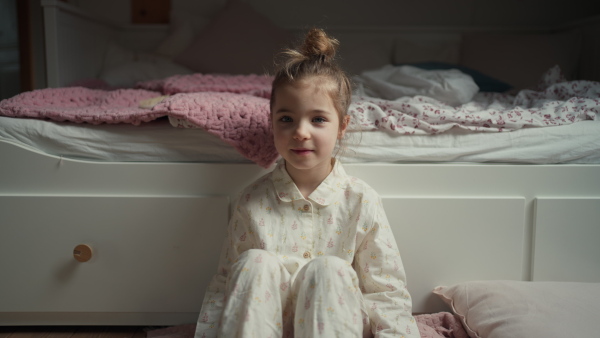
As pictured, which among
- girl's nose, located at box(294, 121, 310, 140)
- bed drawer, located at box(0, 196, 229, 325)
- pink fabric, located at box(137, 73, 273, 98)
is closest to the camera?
girl's nose, located at box(294, 121, 310, 140)

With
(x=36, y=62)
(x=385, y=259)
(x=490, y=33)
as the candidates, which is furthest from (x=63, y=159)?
(x=490, y=33)

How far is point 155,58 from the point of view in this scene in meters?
2.21

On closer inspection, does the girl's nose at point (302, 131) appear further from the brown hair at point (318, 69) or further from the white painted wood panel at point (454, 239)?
the white painted wood panel at point (454, 239)

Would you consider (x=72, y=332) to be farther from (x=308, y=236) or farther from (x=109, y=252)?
(x=308, y=236)

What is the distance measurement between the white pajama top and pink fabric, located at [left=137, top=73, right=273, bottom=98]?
0.48 meters

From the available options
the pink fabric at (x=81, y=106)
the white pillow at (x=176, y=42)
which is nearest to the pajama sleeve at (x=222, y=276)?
the pink fabric at (x=81, y=106)

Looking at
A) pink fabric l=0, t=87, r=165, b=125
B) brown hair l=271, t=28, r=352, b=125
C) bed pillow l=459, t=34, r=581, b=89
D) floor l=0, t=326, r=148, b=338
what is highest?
bed pillow l=459, t=34, r=581, b=89

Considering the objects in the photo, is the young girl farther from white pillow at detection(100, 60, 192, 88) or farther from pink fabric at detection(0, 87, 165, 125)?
white pillow at detection(100, 60, 192, 88)

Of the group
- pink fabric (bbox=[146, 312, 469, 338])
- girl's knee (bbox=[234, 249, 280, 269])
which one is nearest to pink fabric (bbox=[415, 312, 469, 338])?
pink fabric (bbox=[146, 312, 469, 338])

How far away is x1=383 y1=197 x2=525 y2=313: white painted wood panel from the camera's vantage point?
4.04ft

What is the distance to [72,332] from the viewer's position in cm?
125

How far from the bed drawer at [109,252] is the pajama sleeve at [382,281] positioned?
14.2 inches

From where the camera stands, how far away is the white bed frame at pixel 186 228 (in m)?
1.21

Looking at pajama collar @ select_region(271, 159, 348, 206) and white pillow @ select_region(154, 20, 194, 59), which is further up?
white pillow @ select_region(154, 20, 194, 59)
